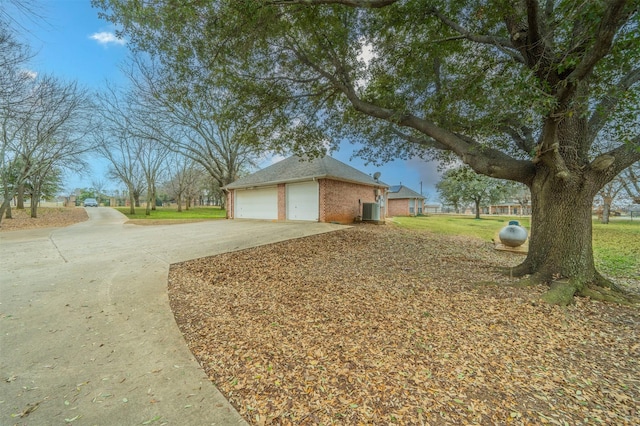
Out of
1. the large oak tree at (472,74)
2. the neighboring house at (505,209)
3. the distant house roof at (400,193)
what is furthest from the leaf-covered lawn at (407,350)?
the neighboring house at (505,209)

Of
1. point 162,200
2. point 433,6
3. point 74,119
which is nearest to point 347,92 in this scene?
point 433,6

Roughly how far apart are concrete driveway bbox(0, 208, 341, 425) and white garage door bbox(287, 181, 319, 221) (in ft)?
30.9

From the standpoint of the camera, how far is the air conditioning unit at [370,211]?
619 inches

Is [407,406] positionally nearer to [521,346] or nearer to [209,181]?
[521,346]

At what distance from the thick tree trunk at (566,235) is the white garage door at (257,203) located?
13.6 meters

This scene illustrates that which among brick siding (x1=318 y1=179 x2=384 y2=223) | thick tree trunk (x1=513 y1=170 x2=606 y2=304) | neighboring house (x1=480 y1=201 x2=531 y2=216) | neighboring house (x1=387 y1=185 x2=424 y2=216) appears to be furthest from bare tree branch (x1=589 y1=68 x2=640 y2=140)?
neighboring house (x1=480 y1=201 x2=531 y2=216)

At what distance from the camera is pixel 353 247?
8.11m

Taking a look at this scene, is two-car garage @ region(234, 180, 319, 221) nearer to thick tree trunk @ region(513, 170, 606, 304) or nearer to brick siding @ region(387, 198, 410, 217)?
thick tree trunk @ region(513, 170, 606, 304)

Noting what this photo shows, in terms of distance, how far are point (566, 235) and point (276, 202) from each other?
13.9m

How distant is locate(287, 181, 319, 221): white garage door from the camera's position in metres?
14.4

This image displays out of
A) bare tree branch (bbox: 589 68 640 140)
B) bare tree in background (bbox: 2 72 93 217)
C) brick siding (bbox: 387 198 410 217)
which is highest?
bare tree in background (bbox: 2 72 93 217)

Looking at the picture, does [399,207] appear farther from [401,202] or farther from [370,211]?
[370,211]

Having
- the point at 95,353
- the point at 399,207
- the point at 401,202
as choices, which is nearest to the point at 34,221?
the point at 95,353

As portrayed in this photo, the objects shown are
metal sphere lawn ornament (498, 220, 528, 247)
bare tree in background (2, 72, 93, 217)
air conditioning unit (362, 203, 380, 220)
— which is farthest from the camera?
air conditioning unit (362, 203, 380, 220)
